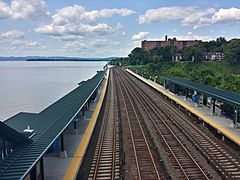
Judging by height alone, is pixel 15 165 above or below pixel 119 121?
above

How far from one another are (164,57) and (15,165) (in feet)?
389

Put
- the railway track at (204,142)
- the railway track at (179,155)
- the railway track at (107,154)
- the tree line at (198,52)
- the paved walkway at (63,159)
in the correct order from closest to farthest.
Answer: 1. the paved walkway at (63,159)
2. the railway track at (179,155)
3. the railway track at (107,154)
4. the railway track at (204,142)
5. the tree line at (198,52)

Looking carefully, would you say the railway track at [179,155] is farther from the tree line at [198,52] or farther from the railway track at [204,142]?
the tree line at [198,52]

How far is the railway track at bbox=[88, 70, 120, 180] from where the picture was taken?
43.7ft

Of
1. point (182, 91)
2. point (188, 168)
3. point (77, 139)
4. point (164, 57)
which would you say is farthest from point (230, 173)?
point (164, 57)

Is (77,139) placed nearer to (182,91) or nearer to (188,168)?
(188,168)

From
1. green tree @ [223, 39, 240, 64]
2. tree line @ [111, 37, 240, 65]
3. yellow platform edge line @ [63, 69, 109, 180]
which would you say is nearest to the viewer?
yellow platform edge line @ [63, 69, 109, 180]

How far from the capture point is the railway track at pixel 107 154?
13.3 metres

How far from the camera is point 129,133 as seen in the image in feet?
66.5

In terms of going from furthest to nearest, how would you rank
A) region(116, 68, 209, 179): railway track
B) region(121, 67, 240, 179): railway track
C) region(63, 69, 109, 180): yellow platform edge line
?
region(121, 67, 240, 179): railway track → region(116, 68, 209, 179): railway track → region(63, 69, 109, 180): yellow platform edge line

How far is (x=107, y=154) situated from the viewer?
52.4 ft

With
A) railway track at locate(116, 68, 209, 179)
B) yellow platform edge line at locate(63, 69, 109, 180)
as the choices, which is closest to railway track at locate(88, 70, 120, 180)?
yellow platform edge line at locate(63, 69, 109, 180)

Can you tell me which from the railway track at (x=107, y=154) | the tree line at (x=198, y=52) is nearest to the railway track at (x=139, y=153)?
the railway track at (x=107, y=154)

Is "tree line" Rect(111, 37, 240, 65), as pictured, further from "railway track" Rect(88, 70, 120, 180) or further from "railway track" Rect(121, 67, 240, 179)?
"railway track" Rect(88, 70, 120, 180)
